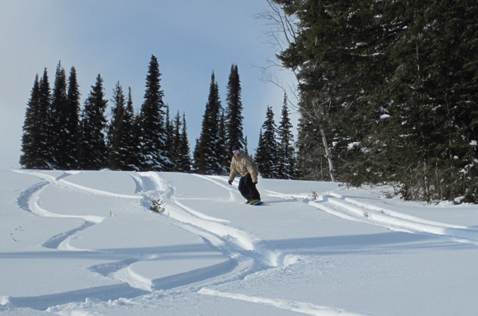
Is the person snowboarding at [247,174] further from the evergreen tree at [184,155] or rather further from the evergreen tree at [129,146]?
the evergreen tree at [184,155]

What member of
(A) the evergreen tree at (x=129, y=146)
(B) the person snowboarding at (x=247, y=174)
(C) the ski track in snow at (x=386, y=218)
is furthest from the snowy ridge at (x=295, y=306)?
(A) the evergreen tree at (x=129, y=146)

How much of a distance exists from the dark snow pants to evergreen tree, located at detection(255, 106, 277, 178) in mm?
36696

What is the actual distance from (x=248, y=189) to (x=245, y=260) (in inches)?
180

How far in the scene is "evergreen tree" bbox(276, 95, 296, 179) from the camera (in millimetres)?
45531

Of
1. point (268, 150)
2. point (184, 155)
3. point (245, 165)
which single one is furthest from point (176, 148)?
point (245, 165)

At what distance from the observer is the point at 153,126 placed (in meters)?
37.5

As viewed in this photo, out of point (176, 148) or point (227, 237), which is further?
point (176, 148)

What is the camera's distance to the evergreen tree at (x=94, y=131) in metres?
45.6

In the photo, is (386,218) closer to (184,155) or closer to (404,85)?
(404,85)

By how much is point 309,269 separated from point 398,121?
17.8 feet

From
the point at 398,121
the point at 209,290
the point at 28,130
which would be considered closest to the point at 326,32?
the point at 398,121

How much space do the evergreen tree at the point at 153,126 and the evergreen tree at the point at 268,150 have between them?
13.8 m

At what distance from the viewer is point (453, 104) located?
6.77 meters

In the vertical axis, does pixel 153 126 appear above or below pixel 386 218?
above
